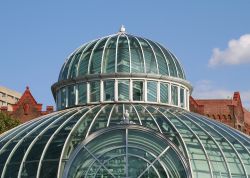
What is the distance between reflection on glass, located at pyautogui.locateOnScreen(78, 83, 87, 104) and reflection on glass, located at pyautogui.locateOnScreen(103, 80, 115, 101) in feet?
3.40

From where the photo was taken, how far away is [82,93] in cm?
3650

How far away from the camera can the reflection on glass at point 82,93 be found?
36.3 m

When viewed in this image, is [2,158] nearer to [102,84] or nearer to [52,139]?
[52,139]

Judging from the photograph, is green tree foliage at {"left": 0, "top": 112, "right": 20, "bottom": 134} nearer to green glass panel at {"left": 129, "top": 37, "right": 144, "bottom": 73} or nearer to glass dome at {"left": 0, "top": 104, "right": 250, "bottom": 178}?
green glass panel at {"left": 129, "top": 37, "right": 144, "bottom": 73}

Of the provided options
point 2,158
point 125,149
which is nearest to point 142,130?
point 125,149

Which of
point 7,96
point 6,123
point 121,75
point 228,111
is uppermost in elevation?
point 7,96

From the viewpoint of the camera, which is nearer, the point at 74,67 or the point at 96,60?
the point at 96,60

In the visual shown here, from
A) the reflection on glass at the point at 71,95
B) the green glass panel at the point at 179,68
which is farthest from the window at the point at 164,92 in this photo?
the reflection on glass at the point at 71,95

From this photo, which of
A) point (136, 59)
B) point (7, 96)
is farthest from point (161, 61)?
point (7, 96)

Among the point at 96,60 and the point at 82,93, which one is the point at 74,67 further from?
the point at 82,93

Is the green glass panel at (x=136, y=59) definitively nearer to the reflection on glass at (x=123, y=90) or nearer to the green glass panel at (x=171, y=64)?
the reflection on glass at (x=123, y=90)

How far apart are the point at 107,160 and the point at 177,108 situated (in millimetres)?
8064

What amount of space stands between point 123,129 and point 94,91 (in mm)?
6565

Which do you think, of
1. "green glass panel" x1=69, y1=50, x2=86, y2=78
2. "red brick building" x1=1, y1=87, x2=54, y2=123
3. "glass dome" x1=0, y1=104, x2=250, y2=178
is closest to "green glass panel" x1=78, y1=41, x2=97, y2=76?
"green glass panel" x1=69, y1=50, x2=86, y2=78
